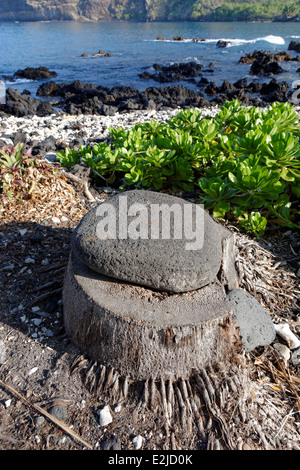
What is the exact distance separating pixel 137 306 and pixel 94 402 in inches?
24.7

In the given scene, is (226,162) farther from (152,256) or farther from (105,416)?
(105,416)

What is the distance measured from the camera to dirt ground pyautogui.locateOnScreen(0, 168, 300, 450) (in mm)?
1932

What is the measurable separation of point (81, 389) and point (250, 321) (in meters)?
1.21

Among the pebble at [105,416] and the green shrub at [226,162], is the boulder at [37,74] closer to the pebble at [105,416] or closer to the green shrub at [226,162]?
the green shrub at [226,162]

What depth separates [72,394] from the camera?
6.97ft

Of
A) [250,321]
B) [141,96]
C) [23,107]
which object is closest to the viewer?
[250,321]

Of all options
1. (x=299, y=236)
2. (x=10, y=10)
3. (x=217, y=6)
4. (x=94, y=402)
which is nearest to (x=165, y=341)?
(x=94, y=402)

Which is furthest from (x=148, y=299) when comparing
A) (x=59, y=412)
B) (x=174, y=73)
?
(x=174, y=73)

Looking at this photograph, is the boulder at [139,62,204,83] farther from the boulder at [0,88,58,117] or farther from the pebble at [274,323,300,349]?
the pebble at [274,323,300,349]

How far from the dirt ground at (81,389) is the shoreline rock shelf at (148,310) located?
182 millimetres

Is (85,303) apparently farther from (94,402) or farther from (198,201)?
(198,201)

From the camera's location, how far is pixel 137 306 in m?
2.13

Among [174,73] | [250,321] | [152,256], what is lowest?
[174,73]

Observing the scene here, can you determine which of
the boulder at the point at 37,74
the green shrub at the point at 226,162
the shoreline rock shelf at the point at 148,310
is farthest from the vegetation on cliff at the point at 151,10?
the shoreline rock shelf at the point at 148,310
